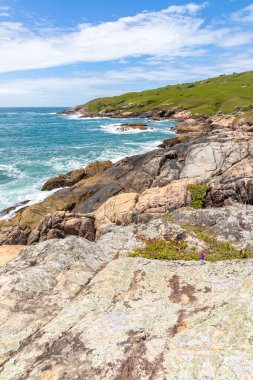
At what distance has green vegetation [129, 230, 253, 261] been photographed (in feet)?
47.8

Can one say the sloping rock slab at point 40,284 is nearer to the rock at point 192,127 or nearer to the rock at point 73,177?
the rock at point 73,177

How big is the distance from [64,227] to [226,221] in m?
14.6

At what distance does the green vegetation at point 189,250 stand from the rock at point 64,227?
10486mm

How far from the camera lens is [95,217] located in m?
28.7

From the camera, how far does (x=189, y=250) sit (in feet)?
51.4

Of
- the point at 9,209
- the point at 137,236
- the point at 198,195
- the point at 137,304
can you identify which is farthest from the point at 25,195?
the point at 137,304

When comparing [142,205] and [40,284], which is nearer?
[40,284]

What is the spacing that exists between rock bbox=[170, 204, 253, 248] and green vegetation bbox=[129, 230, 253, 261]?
80cm

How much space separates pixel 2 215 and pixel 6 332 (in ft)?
104

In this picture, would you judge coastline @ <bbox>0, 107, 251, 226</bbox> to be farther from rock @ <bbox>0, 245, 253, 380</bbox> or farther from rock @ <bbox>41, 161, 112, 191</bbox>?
rock @ <bbox>0, 245, 253, 380</bbox>

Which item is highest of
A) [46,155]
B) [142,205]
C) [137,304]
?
[137,304]

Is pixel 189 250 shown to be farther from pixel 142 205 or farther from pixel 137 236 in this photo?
pixel 142 205

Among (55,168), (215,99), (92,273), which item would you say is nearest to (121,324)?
(92,273)

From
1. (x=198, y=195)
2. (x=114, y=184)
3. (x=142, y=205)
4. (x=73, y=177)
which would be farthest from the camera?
(x=73, y=177)
